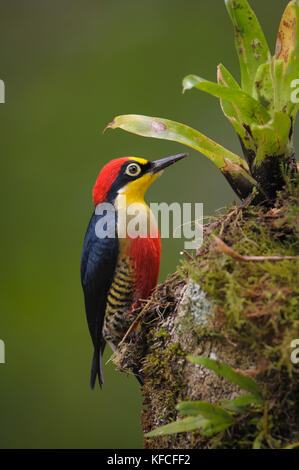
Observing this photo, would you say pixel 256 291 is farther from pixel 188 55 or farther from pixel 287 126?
pixel 188 55

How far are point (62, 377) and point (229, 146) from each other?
267 centimetres

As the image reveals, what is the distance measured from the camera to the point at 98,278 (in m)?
2.57

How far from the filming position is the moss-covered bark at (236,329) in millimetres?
1440

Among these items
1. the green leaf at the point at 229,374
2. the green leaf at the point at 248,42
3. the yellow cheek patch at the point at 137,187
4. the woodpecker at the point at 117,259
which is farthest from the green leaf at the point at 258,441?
the yellow cheek patch at the point at 137,187

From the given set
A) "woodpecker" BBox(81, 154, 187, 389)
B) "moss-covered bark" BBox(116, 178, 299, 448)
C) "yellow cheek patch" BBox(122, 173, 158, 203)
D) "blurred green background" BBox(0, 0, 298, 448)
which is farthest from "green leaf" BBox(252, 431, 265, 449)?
"blurred green background" BBox(0, 0, 298, 448)

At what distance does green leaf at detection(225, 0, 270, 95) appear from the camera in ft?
6.31

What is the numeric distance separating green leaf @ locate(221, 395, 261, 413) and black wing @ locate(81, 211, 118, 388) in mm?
1204

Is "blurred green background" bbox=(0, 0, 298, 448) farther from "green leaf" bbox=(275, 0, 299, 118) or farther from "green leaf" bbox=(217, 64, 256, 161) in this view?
"green leaf" bbox=(275, 0, 299, 118)

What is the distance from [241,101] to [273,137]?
0.17 meters

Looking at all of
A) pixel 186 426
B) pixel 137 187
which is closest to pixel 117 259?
pixel 137 187

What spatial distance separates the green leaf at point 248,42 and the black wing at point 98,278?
3.44 feet

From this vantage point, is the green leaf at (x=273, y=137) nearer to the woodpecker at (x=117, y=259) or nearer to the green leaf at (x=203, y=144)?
the green leaf at (x=203, y=144)

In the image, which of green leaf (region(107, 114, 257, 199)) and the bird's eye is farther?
the bird's eye

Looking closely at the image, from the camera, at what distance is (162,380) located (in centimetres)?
181
